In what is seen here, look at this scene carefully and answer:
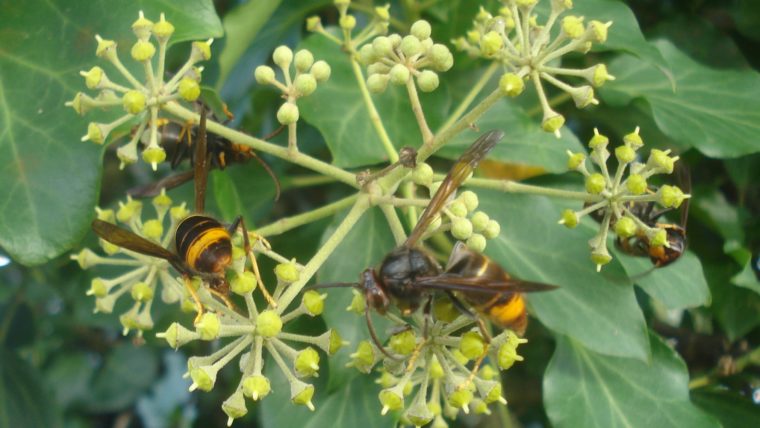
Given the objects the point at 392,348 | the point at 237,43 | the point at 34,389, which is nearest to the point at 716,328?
the point at 392,348

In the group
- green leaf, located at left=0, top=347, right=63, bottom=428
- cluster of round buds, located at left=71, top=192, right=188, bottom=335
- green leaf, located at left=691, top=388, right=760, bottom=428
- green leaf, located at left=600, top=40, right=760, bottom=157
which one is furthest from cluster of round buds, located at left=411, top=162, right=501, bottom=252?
green leaf, located at left=0, top=347, right=63, bottom=428

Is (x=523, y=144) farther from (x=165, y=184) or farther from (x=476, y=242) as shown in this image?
(x=165, y=184)

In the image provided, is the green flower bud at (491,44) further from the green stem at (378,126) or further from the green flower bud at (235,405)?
the green flower bud at (235,405)

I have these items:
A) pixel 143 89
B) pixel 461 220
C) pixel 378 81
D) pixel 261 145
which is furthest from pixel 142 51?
pixel 461 220

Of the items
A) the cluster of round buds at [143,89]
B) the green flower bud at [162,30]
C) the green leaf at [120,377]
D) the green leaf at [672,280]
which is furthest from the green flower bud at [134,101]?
the green leaf at [120,377]

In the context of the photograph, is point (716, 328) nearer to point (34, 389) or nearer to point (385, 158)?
point (385, 158)

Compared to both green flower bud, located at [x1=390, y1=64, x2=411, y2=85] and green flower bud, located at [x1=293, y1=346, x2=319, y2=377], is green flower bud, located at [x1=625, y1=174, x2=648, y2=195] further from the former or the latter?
green flower bud, located at [x1=293, y1=346, x2=319, y2=377]
